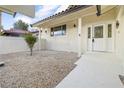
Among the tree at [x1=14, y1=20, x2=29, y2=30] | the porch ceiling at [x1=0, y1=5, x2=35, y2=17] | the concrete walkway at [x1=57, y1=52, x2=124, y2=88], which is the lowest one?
the concrete walkway at [x1=57, y1=52, x2=124, y2=88]

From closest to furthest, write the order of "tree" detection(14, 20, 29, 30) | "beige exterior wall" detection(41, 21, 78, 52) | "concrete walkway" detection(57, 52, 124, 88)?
"concrete walkway" detection(57, 52, 124, 88)
"beige exterior wall" detection(41, 21, 78, 52)
"tree" detection(14, 20, 29, 30)

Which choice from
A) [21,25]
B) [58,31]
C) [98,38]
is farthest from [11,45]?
[21,25]

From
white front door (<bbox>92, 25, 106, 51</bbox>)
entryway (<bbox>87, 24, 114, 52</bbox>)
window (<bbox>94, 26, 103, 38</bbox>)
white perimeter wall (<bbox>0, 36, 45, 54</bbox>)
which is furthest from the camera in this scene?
white perimeter wall (<bbox>0, 36, 45, 54</bbox>)

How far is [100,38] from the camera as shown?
10.3 metres

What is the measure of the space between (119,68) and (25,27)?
140 ft

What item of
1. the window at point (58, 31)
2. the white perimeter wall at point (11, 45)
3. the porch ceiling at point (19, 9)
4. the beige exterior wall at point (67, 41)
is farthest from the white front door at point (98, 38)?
the white perimeter wall at point (11, 45)

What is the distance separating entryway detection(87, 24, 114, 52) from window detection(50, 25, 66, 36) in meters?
3.31

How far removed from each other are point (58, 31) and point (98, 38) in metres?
5.31

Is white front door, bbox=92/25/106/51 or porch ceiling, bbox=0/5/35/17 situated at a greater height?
porch ceiling, bbox=0/5/35/17

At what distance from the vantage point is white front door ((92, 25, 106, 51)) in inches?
396

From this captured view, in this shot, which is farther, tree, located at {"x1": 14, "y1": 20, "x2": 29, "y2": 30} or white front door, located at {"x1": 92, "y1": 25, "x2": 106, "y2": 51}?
tree, located at {"x1": 14, "y1": 20, "x2": 29, "y2": 30}

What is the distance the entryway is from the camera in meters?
9.73

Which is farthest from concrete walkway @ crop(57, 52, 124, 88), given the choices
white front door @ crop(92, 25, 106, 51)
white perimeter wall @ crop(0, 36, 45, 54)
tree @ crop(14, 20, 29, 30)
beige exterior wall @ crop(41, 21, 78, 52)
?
tree @ crop(14, 20, 29, 30)

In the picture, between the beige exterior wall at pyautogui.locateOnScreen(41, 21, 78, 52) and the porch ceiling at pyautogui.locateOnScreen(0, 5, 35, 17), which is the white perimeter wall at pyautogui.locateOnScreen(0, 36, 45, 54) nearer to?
the beige exterior wall at pyautogui.locateOnScreen(41, 21, 78, 52)
